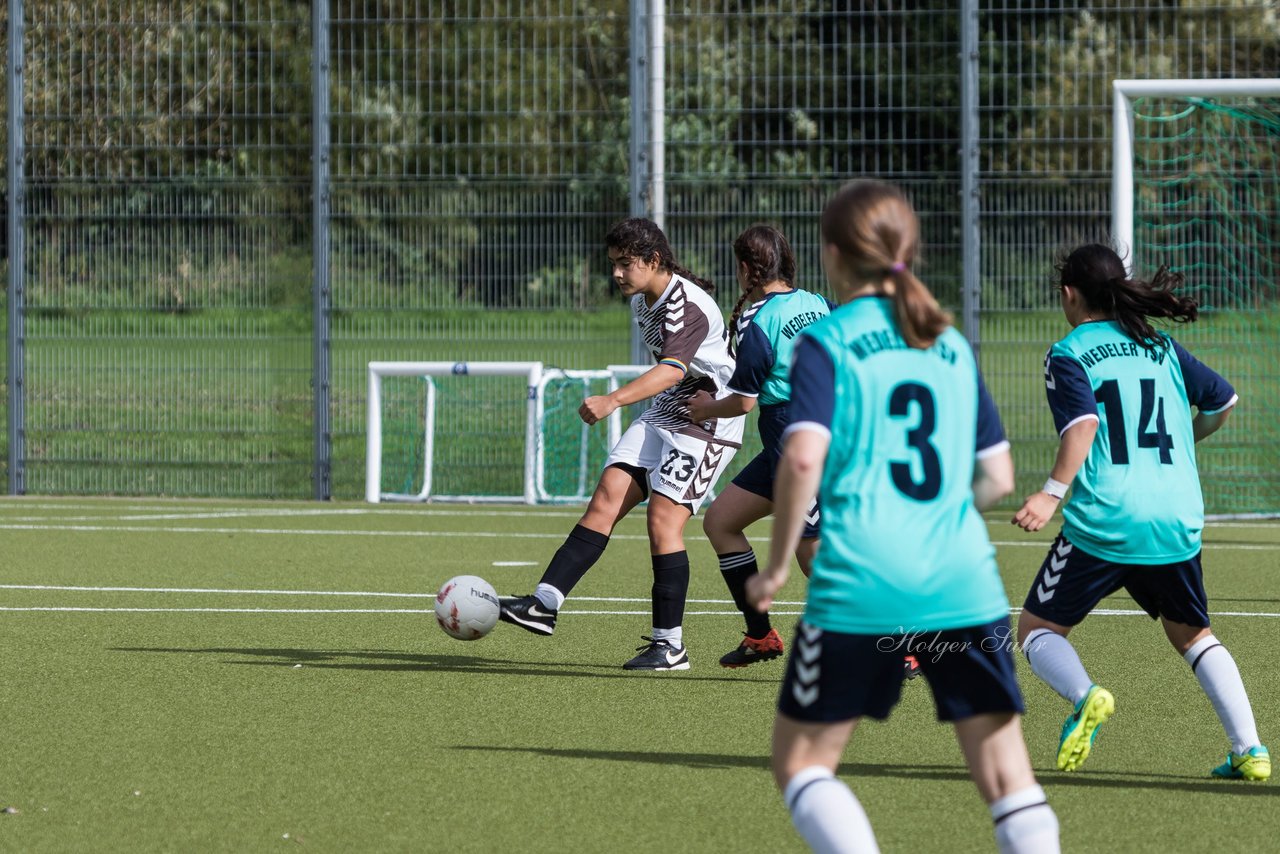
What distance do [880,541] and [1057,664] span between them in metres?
2.02

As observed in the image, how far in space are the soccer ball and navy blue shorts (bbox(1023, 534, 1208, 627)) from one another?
2525mm

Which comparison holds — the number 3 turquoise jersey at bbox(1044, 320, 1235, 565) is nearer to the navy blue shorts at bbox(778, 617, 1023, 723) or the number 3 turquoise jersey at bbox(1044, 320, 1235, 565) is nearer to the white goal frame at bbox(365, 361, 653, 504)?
the navy blue shorts at bbox(778, 617, 1023, 723)

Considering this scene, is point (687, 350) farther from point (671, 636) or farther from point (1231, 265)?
point (1231, 265)

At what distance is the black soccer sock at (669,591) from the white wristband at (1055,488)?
2580 mm

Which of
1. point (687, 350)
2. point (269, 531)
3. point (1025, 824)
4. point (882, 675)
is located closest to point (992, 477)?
point (882, 675)

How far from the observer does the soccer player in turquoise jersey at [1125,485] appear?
499cm

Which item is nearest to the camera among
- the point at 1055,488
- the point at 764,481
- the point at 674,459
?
the point at 1055,488

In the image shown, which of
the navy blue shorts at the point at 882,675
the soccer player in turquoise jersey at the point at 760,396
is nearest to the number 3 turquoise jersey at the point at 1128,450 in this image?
the navy blue shorts at the point at 882,675

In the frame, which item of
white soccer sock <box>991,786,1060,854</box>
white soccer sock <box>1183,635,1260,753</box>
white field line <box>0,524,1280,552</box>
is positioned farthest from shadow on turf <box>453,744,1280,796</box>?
white field line <box>0,524,1280,552</box>

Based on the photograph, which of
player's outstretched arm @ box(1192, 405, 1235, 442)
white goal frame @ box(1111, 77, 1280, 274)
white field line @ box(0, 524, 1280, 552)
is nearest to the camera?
player's outstretched arm @ box(1192, 405, 1235, 442)

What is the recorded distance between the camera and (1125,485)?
16.4ft

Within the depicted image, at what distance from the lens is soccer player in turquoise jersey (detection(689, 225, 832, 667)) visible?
22.2 ft

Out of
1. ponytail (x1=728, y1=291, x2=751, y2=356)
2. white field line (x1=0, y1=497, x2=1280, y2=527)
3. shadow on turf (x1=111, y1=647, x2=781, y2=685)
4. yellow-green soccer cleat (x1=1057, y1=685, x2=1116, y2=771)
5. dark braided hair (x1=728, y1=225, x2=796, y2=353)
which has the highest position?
dark braided hair (x1=728, y1=225, x2=796, y2=353)

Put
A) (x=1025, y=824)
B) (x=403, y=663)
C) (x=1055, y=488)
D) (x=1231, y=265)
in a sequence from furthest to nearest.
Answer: (x=1231, y=265), (x=403, y=663), (x=1055, y=488), (x=1025, y=824)
